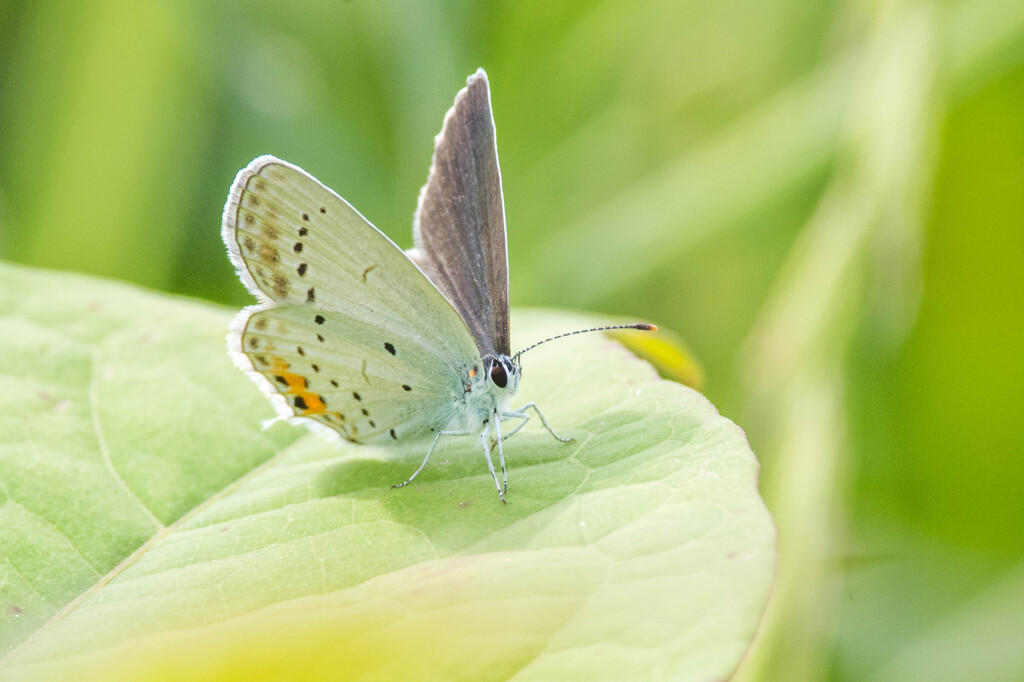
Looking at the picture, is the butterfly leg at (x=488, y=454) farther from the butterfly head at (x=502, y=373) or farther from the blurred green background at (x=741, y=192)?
the blurred green background at (x=741, y=192)

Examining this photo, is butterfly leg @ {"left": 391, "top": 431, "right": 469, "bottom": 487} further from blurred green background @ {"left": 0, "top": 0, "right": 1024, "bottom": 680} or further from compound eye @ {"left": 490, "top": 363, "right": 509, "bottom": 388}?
blurred green background @ {"left": 0, "top": 0, "right": 1024, "bottom": 680}

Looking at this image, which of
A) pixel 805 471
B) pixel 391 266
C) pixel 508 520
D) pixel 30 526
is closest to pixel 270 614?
pixel 508 520

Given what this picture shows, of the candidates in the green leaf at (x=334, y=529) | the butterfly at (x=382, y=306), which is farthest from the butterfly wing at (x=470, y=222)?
the green leaf at (x=334, y=529)

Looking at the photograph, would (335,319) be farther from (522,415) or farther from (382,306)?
(522,415)

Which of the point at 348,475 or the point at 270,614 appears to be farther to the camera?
the point at 348,475

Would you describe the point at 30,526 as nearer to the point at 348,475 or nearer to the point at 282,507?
the point at 282,507
